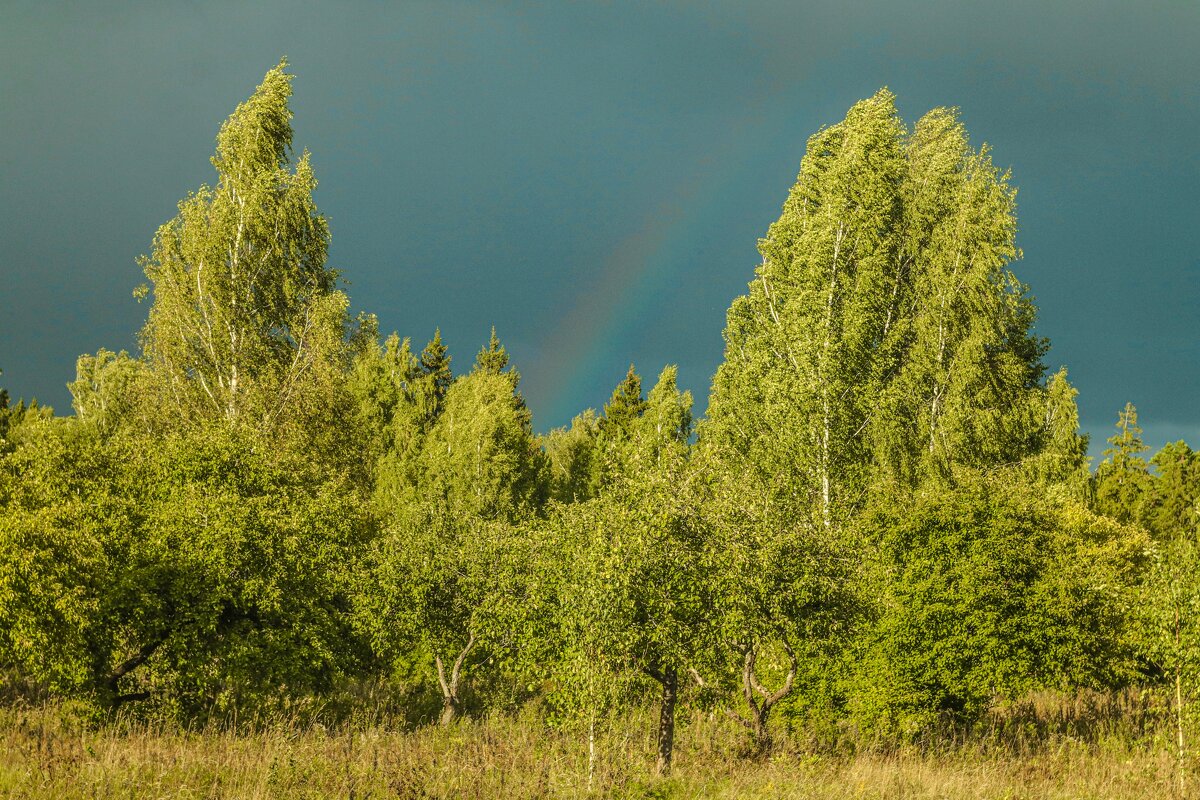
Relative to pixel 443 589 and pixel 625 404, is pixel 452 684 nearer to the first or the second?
pixel 443 589

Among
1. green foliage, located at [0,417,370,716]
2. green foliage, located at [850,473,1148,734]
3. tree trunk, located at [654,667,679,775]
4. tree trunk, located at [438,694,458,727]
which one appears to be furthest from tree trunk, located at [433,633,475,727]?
green foliage, located at [850,473,1148,734]

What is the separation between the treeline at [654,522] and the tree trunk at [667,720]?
6cm

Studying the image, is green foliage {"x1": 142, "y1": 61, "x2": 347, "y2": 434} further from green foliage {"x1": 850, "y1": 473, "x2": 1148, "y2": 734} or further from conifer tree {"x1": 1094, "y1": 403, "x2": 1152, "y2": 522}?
conifer tree {"x1": 1094, "y1": 403, "x2": 1152, "y2": 522}

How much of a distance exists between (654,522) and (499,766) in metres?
6.11

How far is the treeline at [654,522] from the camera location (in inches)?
707

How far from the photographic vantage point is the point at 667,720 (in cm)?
1861

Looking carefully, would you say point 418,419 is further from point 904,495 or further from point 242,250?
point 904,495

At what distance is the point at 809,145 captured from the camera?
36625mm

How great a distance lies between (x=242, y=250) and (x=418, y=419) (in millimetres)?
22874

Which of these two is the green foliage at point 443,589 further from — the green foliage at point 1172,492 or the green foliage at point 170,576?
the green foliage at point 1172,492

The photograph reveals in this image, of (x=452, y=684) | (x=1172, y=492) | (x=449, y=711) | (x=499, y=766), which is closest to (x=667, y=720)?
(x=499, y=766)

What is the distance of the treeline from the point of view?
17969mm

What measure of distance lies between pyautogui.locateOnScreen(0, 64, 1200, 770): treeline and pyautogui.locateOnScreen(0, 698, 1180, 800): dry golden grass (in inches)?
48.5

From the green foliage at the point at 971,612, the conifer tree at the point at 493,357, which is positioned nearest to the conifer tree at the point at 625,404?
the conifer tree at the point at 493,357
